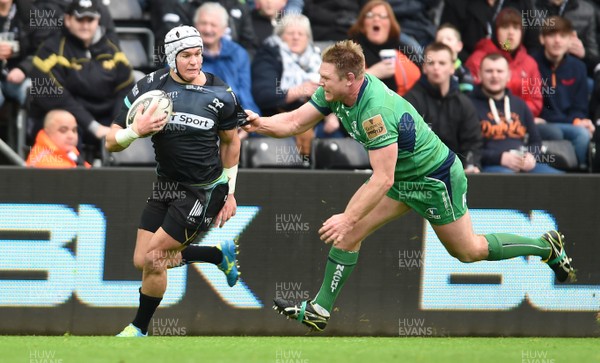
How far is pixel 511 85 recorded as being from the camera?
12047mm

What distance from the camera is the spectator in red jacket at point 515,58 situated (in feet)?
39.5

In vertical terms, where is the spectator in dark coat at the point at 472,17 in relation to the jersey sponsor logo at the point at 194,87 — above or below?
above

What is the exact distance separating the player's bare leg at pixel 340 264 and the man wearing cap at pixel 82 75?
130 inches

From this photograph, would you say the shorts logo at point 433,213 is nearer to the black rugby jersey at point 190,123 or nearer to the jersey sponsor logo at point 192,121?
the black rugby jersey at point 190,123

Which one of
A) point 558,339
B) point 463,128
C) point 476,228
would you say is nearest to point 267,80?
point 463,128

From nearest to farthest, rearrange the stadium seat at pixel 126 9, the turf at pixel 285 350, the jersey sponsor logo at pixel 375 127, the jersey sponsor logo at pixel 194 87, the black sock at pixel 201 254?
the turf at pixel 285 350 → the jersey sponsor logo at pixel 375 127 → the jersey sponsor logo at pixel 194 87 → the black sock at pixel 201 254 → the stadium seat at pixel 126 9

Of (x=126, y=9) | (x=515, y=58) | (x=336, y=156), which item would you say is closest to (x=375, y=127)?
(x=336, y=156)

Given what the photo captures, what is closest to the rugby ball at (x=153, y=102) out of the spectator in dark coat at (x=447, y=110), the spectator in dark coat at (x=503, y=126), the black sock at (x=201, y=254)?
the black sock at (x=201, y=254)

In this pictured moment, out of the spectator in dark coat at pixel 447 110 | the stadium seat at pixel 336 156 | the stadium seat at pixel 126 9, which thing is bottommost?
the stadium seat at pixel 336 156

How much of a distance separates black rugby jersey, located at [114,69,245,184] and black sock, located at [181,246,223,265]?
0.75m

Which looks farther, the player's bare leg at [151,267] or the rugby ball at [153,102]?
the player's bare leg at [151,267]

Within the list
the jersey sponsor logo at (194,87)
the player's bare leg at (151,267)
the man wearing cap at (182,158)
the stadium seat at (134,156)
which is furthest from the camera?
the stadium seat at (134,156)

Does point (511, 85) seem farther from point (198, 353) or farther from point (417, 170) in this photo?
point (198, 353)

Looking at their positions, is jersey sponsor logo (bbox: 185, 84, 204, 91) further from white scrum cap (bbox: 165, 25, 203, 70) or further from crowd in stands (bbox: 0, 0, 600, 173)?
crowd in stands (bbox: 0, 0, 600, 173)
